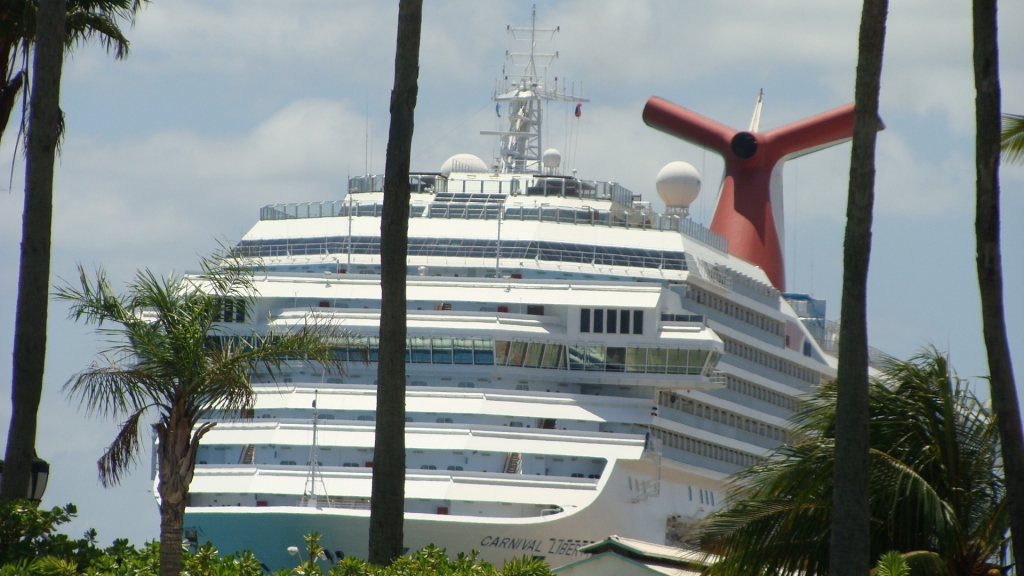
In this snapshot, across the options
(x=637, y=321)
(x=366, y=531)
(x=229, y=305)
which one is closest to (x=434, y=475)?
(x=366, y=531)

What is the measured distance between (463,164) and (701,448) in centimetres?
1551

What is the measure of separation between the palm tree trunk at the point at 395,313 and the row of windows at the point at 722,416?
2325 centimetres

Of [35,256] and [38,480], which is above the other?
[35,256]

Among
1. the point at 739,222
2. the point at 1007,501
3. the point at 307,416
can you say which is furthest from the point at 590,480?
the point at 739,222

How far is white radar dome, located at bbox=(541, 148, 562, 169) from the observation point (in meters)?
55.7

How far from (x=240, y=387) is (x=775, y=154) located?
4992cm

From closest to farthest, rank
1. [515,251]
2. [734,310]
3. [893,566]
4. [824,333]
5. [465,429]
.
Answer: [893,566], [465,429], [515,251], [734,310], [824,333]

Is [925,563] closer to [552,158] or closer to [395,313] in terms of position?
[395,313]

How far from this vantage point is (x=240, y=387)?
17797mm

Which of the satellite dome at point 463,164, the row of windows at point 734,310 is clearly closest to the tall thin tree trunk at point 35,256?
the row of windows at point 734,310

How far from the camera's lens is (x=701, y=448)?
42.4 metres

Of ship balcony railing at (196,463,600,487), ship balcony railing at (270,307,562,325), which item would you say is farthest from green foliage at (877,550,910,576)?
ship balcony railing at (270,307,562,325)

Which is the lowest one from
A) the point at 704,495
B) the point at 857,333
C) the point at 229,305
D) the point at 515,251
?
the point at 704,495

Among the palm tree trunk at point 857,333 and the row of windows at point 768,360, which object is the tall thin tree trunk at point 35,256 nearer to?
the palm tree trunk at point 857,333
